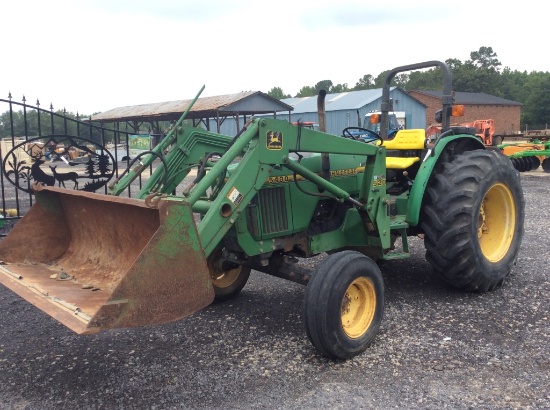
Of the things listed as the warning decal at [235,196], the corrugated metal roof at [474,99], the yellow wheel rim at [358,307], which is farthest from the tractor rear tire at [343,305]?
the corrugated metal roof at [474,99]

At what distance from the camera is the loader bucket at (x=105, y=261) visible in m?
2.88

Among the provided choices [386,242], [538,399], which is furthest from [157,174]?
[538,399]

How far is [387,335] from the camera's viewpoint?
13.6 ft

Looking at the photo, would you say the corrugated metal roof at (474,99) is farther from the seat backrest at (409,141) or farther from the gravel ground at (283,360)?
the gravel ground at (283,360)

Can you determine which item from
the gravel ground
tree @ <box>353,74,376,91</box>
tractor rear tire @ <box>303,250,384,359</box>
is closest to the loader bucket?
the gravel ground

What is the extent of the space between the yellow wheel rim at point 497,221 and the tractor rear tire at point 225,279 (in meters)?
2.50

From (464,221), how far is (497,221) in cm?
106

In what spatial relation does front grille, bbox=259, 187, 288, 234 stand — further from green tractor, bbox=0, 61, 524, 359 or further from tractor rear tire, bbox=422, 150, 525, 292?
tractor rear tire, bbox=422, 150, 525, 292

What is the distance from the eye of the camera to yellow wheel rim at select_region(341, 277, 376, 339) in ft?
12.6

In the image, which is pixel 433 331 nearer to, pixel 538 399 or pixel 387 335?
pixel 387 335

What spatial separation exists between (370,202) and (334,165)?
0.48m

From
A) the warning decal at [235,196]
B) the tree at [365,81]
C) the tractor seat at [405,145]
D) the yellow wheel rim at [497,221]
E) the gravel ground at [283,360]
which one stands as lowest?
the gravel ground at [283,360]

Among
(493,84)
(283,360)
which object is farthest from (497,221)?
(493,84)

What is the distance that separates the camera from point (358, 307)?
3.97 metres
